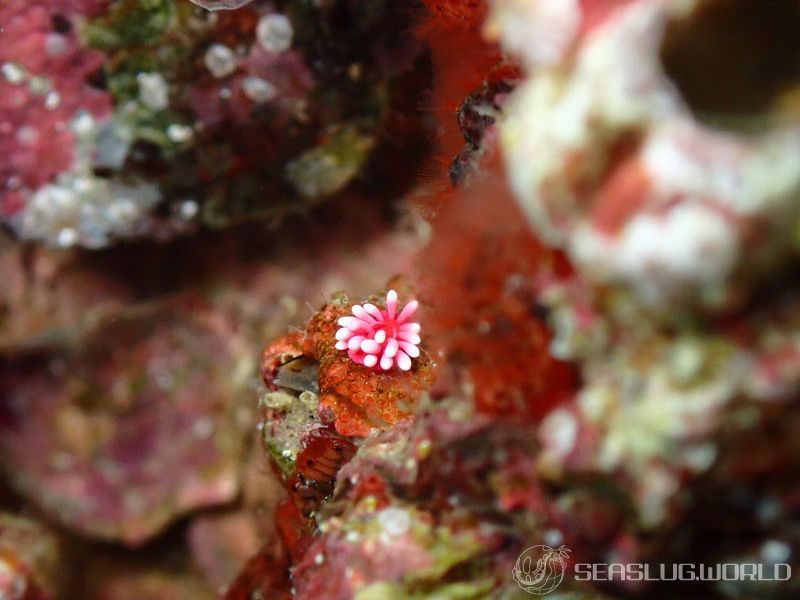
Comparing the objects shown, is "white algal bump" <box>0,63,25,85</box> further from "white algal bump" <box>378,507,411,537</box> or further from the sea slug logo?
the sea slug logo

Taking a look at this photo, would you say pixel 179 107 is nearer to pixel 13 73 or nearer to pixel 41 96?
pixel 41 96

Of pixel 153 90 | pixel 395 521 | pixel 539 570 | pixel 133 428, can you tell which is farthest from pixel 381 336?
pixel 133 428

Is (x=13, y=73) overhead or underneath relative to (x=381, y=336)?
overhead

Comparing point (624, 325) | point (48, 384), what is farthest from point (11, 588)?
point (624, 325)

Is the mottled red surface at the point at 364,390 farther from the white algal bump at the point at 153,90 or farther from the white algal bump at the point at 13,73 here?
the white algal bump at the point at 13,73

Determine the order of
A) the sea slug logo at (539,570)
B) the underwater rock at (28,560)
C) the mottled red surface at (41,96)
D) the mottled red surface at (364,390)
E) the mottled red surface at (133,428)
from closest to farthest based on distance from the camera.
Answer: the sea slug logo at (539,570) → the mottled red surface at (364,390) → the mottled red surface at (41,96) → the underwater rock at (28,560) → the mottled red surface at (133,428)

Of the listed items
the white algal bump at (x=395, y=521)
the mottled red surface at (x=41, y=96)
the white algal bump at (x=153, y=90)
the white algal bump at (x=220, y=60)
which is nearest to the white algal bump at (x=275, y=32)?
the white algal bump at (x=220, y=60)
